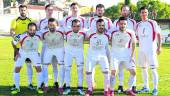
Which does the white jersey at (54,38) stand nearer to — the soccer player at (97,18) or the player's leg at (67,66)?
the player's leg at (67,66)

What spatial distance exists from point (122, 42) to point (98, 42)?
2.02ft

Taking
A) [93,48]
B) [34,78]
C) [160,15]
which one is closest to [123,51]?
[93,48]

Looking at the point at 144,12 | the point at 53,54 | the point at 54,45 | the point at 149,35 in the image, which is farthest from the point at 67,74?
the point at 144,12

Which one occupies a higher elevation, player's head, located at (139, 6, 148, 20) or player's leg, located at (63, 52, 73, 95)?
player's head, located at (139, 6, 148, 20)

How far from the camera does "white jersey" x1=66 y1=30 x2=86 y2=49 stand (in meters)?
10.8

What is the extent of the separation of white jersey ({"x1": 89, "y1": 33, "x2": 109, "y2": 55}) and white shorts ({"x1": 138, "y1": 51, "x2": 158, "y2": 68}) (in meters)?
1.20

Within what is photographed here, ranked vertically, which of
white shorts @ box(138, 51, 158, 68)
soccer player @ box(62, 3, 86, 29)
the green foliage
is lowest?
the green foliage

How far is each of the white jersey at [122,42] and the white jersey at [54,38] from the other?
1443mm

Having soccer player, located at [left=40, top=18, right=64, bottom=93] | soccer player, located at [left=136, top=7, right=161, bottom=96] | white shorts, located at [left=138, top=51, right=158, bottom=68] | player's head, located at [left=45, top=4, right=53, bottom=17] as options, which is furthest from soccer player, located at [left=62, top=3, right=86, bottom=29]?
white shorts, located at [left=138, top=51, right=158, bottom=68]

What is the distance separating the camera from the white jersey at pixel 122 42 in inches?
409

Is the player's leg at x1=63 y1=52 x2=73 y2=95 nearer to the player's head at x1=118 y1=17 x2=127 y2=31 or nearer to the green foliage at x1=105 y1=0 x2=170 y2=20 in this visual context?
the player's head at x1=118 y1=17 x2=127 y2=31

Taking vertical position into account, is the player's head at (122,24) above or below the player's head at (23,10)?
below

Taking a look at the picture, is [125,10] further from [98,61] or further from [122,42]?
[98,61]

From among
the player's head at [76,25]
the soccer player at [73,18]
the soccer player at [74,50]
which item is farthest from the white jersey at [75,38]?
the soccer player at [73,18]
